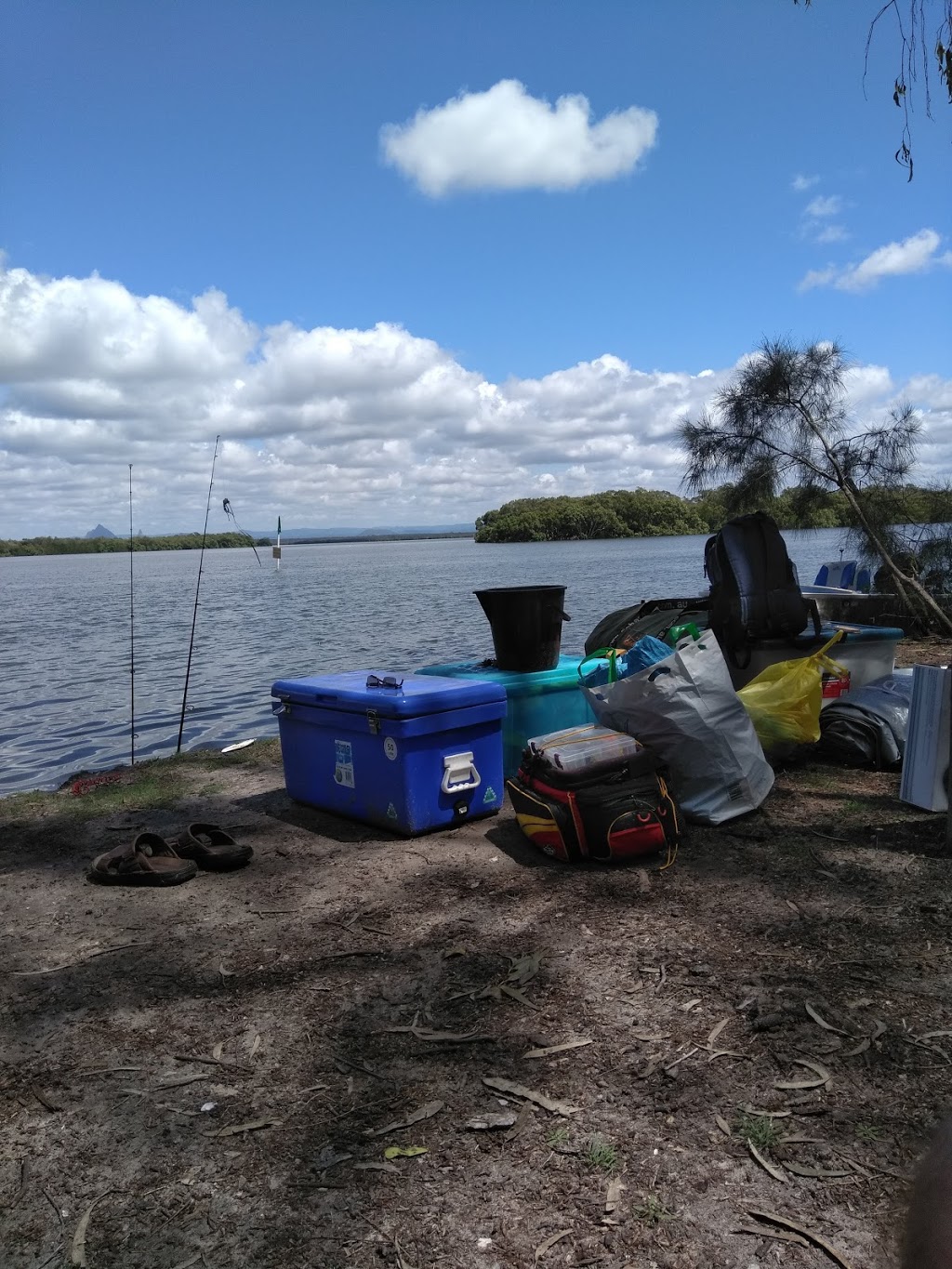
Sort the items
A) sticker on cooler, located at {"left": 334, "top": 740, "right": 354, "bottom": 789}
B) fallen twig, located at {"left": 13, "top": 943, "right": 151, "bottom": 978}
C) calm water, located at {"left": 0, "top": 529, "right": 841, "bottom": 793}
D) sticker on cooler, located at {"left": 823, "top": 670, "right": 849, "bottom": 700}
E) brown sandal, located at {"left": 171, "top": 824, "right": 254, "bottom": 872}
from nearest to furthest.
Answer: fallen twig, located at {"left": 13, "top": 943, "right": 151, "bottom": 978} < brown sandal, located at {"left": 171, "top": 824, "right": 254, "bottom": 872} < sticker on cooler, located at {"left": 334, "top": 740, "right": 354, "bottom": 789} < sticker on cooler, located at {"left": 823, "top": 670, "right": 849, "bottom": 700} < calm water, located at {"left": 0, "top": 529, "right": 841, "bottom": 793}

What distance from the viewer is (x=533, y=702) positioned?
5.78 m

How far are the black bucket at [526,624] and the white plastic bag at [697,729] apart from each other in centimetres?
89

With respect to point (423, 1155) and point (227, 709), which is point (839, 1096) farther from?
point (227, 709)

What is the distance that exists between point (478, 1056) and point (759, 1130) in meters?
0.80

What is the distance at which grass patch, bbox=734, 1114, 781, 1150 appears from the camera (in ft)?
7.47

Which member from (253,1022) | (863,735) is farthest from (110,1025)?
(863,735)

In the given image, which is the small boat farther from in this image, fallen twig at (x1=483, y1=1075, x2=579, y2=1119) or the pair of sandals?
fallen twig at (x1=483, y1=1075, x2=579, y2=1119)

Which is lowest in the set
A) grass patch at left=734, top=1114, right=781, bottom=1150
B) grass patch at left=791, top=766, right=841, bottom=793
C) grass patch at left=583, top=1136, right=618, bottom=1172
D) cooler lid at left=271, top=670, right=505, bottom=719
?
grass patch at left=583, top=1136, right=618, bottom=1172

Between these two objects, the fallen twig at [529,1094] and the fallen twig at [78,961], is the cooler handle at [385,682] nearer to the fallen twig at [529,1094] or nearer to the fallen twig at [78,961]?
the fallen twig at [78,961]

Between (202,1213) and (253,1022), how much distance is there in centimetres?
88

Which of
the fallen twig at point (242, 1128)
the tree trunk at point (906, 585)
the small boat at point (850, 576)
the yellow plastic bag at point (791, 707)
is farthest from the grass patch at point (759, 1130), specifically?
the small boat at point (850, 576)

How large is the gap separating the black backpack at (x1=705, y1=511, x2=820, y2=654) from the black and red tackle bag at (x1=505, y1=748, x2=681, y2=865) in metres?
2.51

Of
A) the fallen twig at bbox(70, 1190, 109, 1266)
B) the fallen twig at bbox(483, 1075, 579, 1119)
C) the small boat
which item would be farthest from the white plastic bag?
the small boat

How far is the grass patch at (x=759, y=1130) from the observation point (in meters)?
2.28
